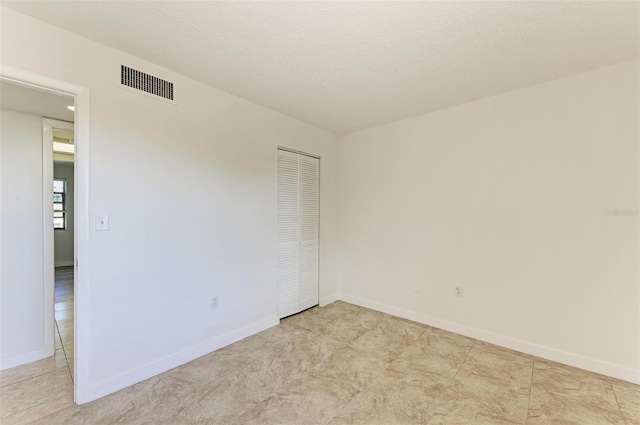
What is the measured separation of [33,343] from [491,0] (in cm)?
442

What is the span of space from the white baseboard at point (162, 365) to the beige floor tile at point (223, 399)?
452 mm

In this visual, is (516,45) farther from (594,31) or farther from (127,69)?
(127,69)

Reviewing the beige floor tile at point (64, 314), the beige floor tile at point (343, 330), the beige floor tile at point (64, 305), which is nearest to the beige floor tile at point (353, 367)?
the beige floor tile at point (343, 330)

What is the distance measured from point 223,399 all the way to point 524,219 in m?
3.04

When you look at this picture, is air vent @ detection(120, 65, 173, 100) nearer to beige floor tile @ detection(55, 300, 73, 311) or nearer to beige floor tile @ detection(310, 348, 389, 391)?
beige floor tile @ detection(310, 348, 389, 391)

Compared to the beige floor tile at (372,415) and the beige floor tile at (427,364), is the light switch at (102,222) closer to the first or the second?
the beige floor tile at (372,415)

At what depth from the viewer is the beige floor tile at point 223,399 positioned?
1776 millimetres

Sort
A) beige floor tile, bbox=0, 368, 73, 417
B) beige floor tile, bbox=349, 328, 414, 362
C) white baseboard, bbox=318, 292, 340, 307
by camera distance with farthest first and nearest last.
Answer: white baseboard, bbox=318, 292, 340, 307
beige floor tile, bbox=349, 328, 414, 362
beige floor tile, bbox=0, 368, 73, 417

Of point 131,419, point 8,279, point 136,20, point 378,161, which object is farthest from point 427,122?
point 8,279

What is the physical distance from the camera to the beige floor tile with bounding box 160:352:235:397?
6.80ft

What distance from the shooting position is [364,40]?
6.16 ft

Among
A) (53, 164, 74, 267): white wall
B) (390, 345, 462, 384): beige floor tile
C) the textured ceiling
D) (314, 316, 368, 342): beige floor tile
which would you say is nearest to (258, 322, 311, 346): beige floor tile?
(314, 316, 368, 342): beige floor tile

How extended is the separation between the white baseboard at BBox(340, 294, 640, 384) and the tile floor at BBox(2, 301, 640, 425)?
8cm

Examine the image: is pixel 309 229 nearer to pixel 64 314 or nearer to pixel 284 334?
pixel 284 334
